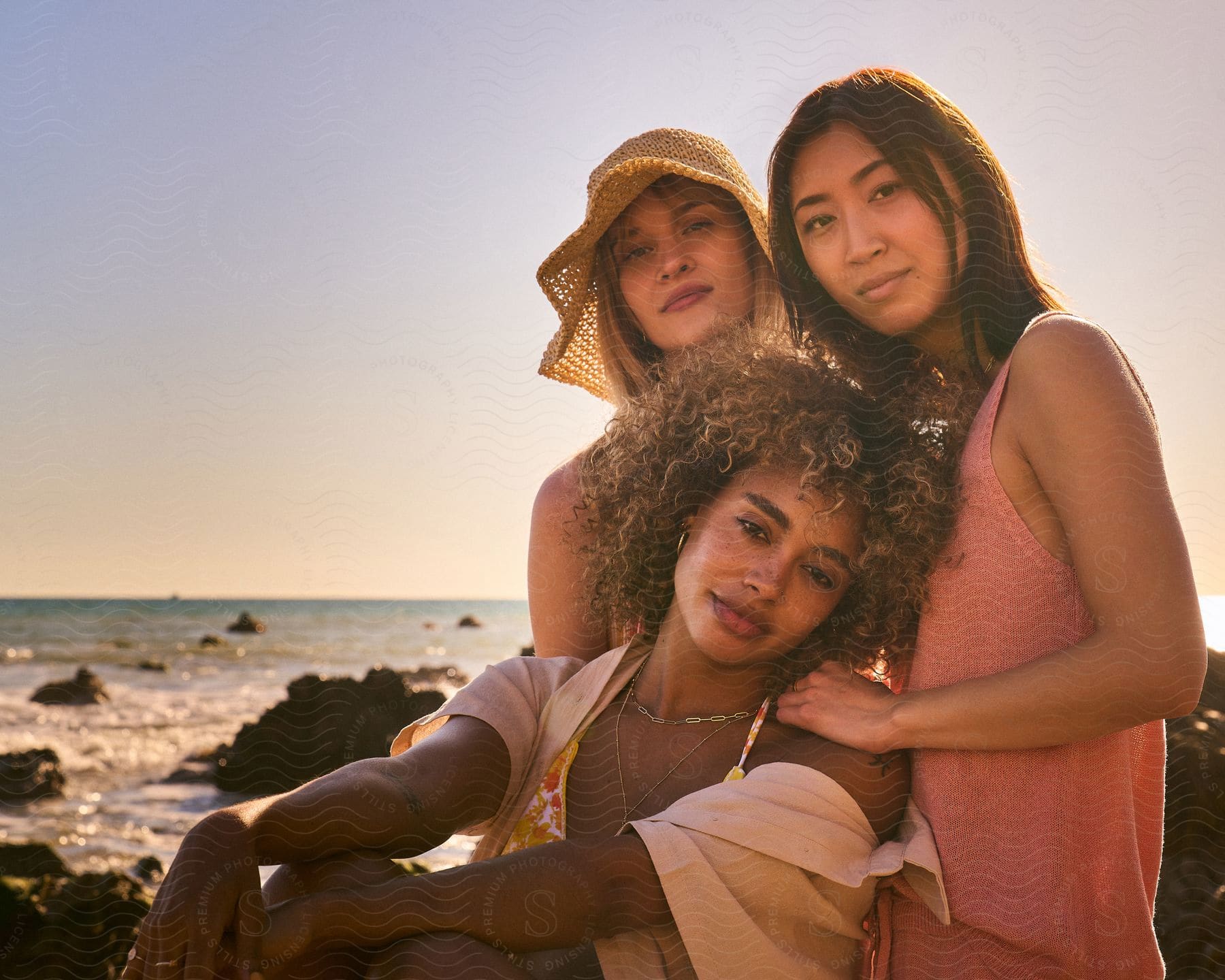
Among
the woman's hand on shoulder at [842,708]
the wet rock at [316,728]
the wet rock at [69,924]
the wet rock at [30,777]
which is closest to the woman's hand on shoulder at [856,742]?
the woman's hand on shoulder at [842,708]

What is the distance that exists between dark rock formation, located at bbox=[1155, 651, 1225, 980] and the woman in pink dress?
0.87 metres

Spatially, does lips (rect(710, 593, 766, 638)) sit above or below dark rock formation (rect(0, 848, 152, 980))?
above

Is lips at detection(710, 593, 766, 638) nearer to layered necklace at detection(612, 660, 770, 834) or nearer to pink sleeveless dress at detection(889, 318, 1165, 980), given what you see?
layered necklace at detection(612, 660, 770, 834)

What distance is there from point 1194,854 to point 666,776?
4.75 ft

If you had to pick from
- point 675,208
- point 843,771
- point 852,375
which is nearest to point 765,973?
point 843,771

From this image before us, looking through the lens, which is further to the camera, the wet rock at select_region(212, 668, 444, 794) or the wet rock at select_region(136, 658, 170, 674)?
the wet rock at select_region(136, 658, 170, 674)

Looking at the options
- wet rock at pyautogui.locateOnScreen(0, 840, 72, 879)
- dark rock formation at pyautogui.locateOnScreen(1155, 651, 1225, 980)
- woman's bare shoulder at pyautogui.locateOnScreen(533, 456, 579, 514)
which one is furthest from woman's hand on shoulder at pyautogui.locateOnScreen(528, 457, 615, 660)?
wet rock at pyautogui.locateOnScreen(0, 840, 72, 879)

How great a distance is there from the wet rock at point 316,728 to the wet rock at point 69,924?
1061 mm

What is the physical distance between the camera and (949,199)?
1.46m

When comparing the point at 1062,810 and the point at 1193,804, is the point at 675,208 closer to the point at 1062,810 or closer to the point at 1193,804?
the point at 1062,810

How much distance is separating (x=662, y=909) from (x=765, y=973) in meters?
0.12

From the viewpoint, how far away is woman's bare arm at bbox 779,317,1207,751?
115 centimetres

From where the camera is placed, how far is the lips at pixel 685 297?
1.86m

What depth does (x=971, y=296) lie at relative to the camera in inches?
56.1
